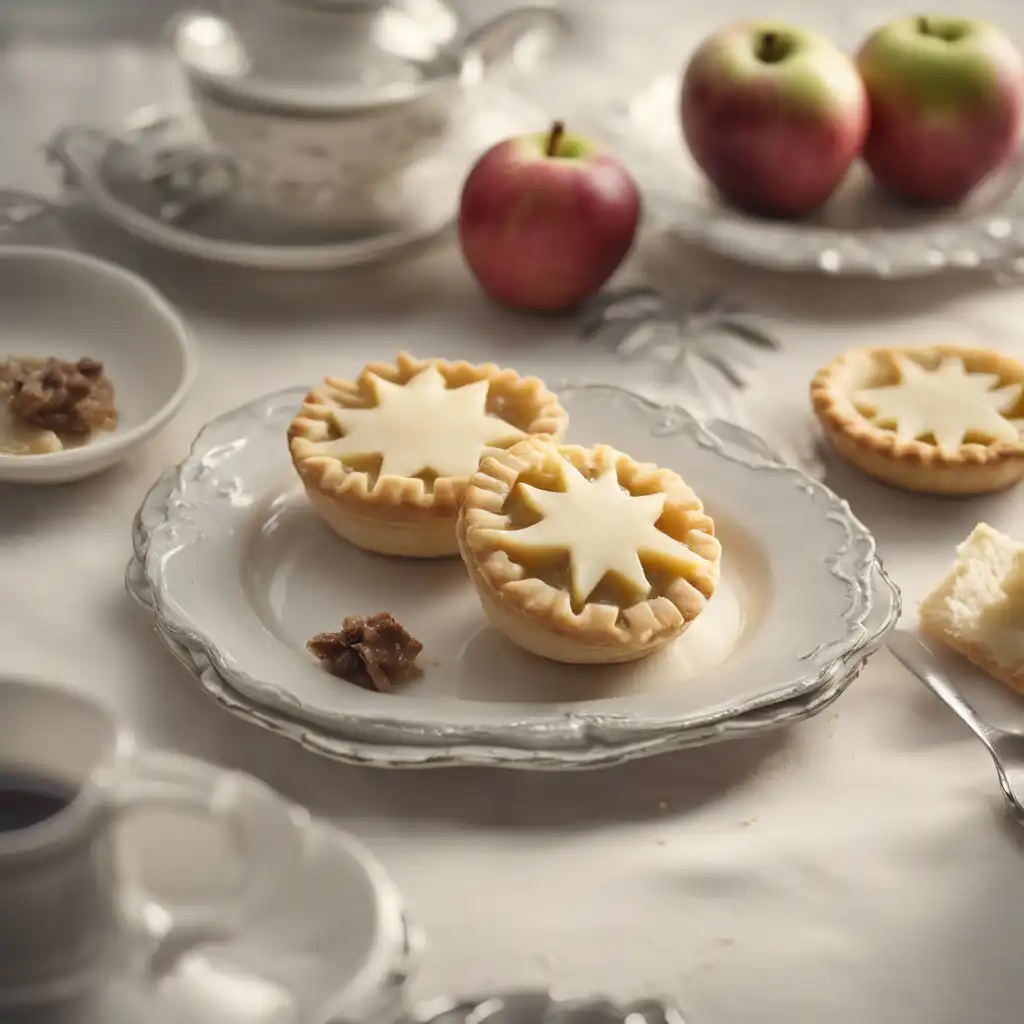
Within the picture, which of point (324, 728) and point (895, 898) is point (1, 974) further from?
point (895, 898)

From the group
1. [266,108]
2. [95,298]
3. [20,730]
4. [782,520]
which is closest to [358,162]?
[266,108]

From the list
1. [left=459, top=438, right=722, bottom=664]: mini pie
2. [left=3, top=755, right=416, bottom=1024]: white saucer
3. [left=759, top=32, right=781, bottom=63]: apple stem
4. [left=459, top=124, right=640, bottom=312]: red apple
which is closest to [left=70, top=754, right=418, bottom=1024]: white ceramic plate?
[left=3, top=755, right=416, bottom=1024]: white saucer

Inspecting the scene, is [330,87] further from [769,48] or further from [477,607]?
[477,607]

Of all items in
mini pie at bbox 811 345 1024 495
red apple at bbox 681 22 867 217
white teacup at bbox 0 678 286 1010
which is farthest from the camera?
red apple at bbox 681 22 867 217

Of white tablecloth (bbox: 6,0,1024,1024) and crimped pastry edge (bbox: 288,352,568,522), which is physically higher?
crimped pastry edge (bbox: 288,352,568,522)

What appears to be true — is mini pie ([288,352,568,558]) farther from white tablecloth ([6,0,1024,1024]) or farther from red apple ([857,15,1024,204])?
red apple ([857,15,1024,204])

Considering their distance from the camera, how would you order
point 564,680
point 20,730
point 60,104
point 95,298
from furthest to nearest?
point 60,104 < point 95,298 < point 564,680 < point 20,730

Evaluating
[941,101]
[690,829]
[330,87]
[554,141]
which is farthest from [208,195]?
[690,829]
